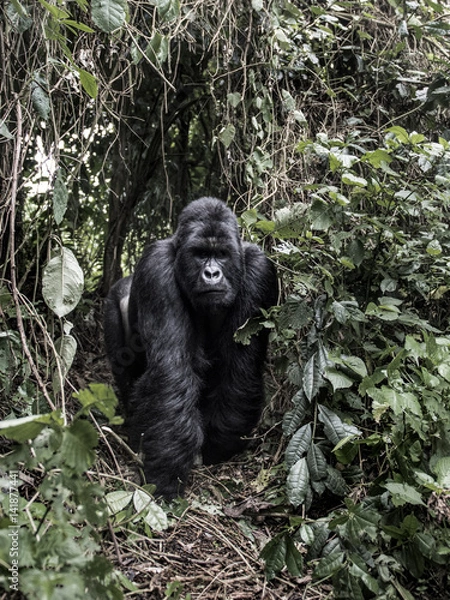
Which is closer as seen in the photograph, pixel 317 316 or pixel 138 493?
pixel 138 493

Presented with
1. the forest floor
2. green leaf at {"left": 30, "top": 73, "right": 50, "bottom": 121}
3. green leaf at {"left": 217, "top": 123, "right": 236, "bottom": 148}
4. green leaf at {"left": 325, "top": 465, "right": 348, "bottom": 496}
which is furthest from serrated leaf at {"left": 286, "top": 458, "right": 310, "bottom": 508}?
green leaf at {"left": 217, "top": 123, "right": 236, "bottom": 148}

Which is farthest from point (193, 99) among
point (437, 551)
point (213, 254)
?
point (437, 551)

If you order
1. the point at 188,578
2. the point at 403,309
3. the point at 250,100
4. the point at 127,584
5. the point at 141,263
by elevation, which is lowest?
the point at 188,578

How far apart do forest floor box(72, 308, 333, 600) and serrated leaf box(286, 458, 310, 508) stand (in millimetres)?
248

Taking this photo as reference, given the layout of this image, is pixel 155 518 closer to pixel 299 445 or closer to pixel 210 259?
pixel 299 445

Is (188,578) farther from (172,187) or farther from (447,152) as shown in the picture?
(172,187)

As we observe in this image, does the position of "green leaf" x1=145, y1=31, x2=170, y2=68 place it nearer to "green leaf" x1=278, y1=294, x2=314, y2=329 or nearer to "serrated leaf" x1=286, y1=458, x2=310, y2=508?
"green leaf" x1=278, y1=294, x2=314, y2=329

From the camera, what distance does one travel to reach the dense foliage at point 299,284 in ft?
6.91

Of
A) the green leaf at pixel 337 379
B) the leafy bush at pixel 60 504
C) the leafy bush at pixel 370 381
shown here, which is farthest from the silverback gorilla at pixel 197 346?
the leafy bush at pixel 60 504

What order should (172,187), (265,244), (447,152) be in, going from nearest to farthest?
(447,152)
(265,244)
(172,187)

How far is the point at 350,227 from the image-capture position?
355cm

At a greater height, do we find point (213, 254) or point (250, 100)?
point (250, 100)

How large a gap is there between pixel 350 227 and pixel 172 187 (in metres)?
2.92

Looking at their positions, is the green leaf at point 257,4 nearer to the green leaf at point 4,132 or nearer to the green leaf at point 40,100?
the green leaf at point 40,100
